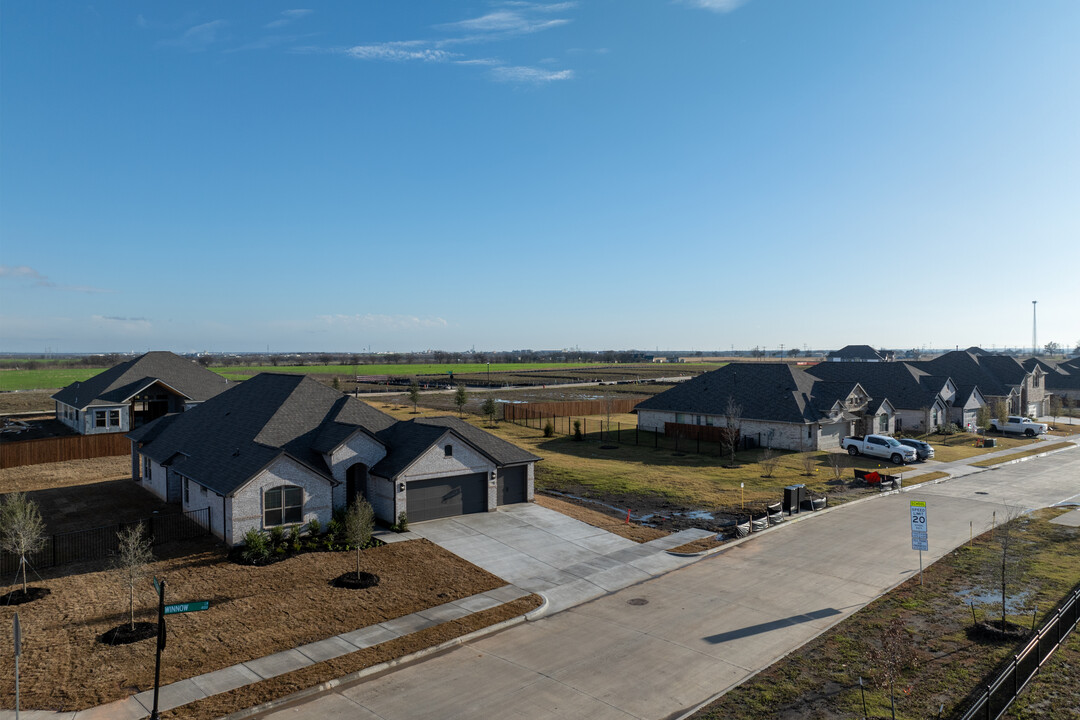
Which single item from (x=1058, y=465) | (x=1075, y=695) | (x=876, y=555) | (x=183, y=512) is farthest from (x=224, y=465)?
(x=1058, y=465)

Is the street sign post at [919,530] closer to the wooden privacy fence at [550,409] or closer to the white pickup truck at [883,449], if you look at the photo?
the white pickup truck at [883,449]

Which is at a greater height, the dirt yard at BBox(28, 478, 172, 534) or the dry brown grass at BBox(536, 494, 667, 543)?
the dirt yard at BBox(28, 478, 172, 534)

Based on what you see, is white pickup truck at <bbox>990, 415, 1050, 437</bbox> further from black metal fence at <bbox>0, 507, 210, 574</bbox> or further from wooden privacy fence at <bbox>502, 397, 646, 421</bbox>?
black metal fence at <bbox>0, 507, 210, 574</bbox>

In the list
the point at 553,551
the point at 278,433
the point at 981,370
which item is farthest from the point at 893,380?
the point at 278,433

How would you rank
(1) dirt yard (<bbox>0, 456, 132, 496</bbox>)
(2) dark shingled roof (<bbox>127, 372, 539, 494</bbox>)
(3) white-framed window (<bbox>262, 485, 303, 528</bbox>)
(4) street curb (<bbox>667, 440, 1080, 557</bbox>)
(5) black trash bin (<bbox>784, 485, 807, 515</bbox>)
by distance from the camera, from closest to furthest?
(4) street curb (<bbox>667, 440, 1080, 557</bbox>), (3) white-framed window (<bbox>262, 485, 303, 528</bbox>), (2) dark shingled roof (<bbox>127, 372, 539, 494</bbox>), (5) black trash bin (<bbox>784, 485, 807, 515</bbox>), (1) dirt yard (<bbox>0, 456, 132, 496</bbox>)

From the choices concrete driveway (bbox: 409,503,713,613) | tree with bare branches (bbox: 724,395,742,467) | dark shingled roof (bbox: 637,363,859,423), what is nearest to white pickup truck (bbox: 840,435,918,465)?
dark shingled roof (bbox: 637,363,859,423)

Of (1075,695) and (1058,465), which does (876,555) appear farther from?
(1058,465)
